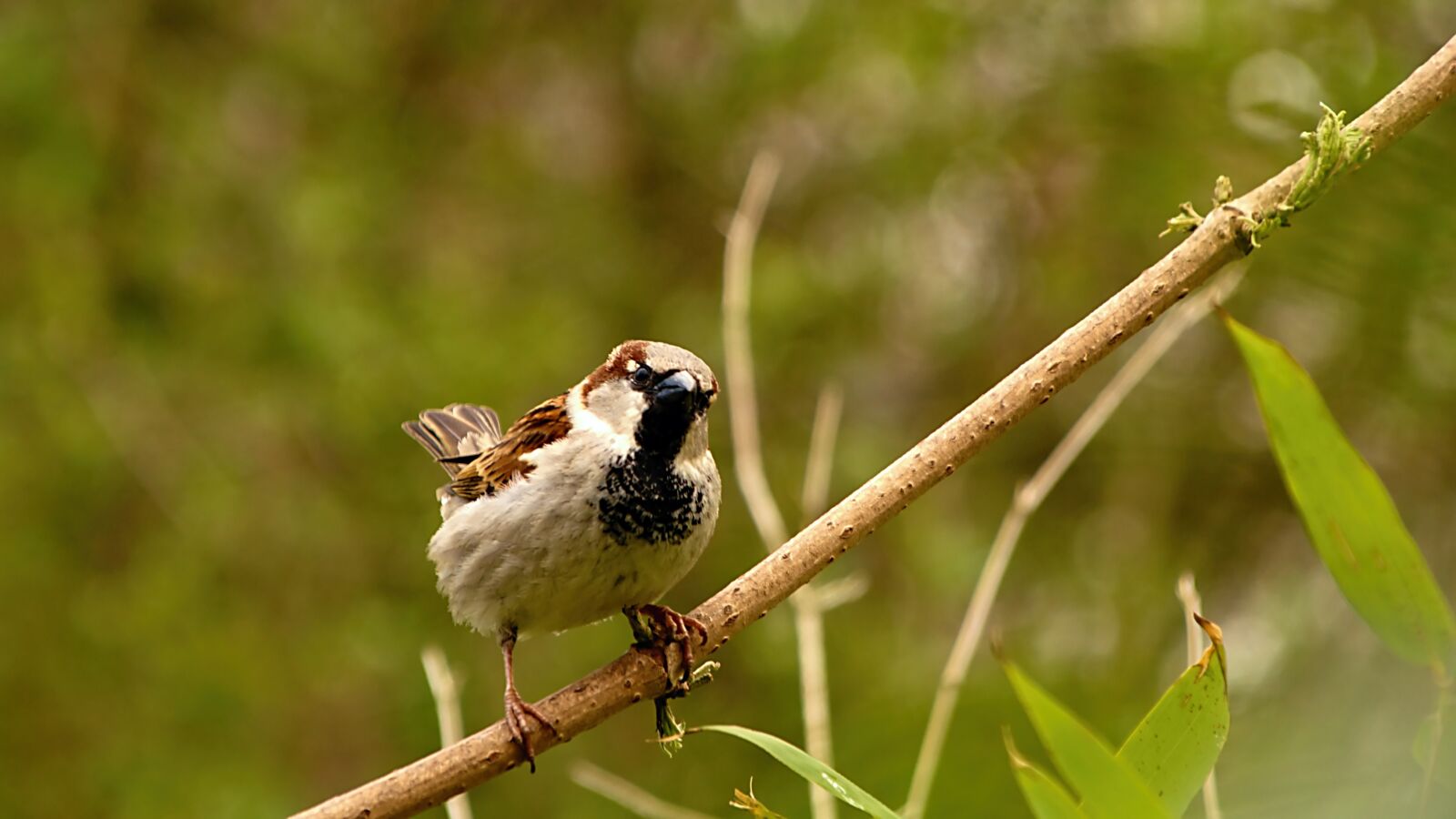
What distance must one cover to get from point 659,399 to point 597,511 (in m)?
0.15

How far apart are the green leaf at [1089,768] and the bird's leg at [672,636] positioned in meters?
0.51

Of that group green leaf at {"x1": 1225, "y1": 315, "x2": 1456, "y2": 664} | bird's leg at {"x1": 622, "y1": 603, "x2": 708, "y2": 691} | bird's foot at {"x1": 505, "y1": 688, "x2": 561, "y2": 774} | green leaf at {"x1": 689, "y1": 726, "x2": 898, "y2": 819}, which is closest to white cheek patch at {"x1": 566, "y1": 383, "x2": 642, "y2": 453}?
bird's leg at {"x1": 622, "y1": 603, "x2": 708, "y2": 691}

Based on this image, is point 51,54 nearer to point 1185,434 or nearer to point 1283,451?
Answer: point 1185,434

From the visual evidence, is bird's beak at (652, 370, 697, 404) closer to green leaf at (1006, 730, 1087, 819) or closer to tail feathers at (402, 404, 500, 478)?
tail feathers at (402, 404, 500, 478)

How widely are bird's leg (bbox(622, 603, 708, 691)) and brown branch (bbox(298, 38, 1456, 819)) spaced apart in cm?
2

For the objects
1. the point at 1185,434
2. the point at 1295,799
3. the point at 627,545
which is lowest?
the point at 1295,799

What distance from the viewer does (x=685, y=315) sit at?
3.43 metres

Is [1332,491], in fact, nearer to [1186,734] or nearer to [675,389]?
[1186,734]

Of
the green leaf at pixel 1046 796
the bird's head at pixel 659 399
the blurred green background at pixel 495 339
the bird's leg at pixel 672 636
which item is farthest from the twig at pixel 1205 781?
the blurred green background at pixel 495 339

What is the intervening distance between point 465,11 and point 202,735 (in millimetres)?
1729

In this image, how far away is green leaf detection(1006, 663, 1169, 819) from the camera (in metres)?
0.95

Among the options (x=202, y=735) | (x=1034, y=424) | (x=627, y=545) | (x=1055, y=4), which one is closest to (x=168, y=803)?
(x=202, y=735)

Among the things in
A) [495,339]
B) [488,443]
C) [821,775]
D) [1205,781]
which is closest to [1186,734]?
[1205,781]

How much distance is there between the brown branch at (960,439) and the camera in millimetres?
1276
